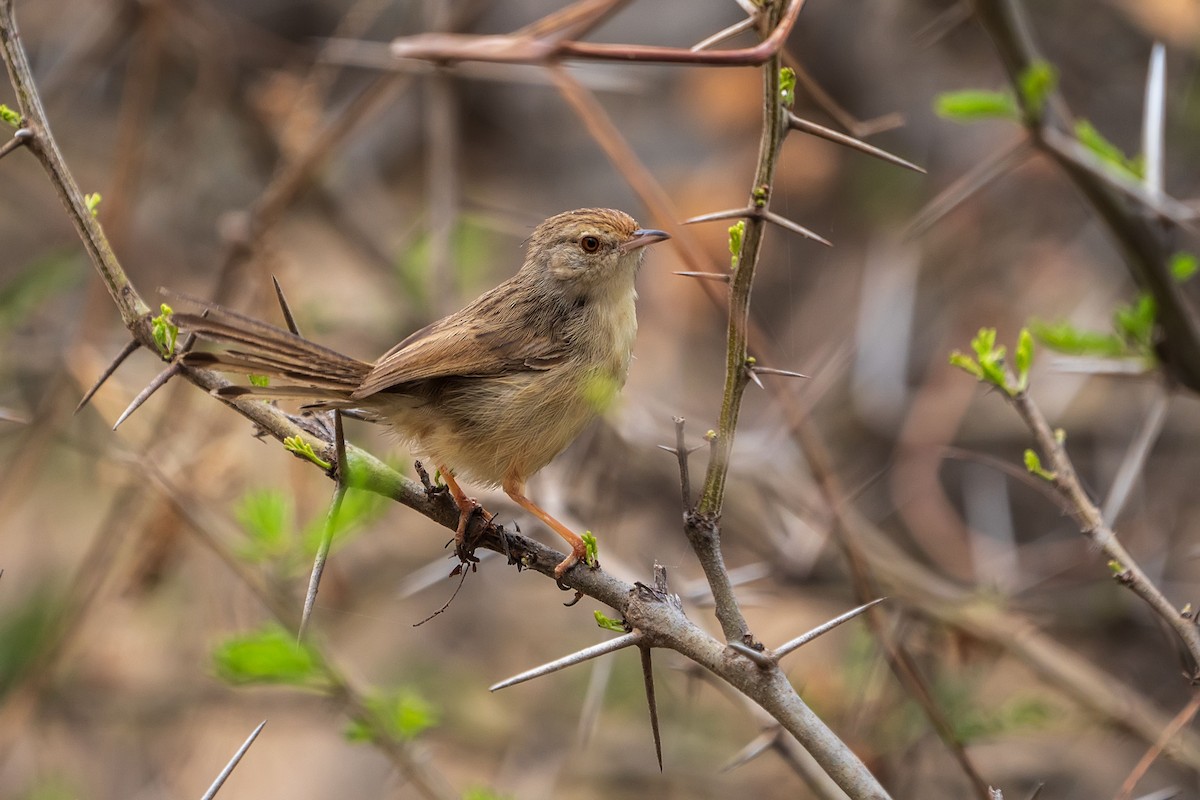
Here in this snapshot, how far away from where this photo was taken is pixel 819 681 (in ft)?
18.6

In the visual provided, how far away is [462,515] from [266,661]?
2.30 feet

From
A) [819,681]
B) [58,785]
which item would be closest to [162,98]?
[58,785]

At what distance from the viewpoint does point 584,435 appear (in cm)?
574

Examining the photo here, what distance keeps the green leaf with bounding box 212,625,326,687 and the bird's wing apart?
80cm

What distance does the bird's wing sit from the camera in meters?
3.49

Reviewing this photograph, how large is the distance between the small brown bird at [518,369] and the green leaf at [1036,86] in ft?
4.80

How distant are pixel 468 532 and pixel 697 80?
5.96 m

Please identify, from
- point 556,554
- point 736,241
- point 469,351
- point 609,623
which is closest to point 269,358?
point 469,351

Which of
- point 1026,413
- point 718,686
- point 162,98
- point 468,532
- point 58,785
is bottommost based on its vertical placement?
point 58,785

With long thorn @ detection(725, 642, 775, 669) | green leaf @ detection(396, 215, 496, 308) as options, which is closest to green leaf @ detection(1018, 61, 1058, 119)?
long thorn @ detection(725, 642, 775, 669)

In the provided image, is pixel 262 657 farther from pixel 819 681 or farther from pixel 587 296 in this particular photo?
pixel 819 681

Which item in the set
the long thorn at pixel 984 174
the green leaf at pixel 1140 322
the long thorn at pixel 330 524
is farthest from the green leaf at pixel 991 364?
the long thorn at pixel 330 524

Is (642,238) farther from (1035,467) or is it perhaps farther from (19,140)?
(19,140)

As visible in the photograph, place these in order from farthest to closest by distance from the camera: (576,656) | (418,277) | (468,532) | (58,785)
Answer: (418,277)
(58,785)
(468,532)
(576,656)
